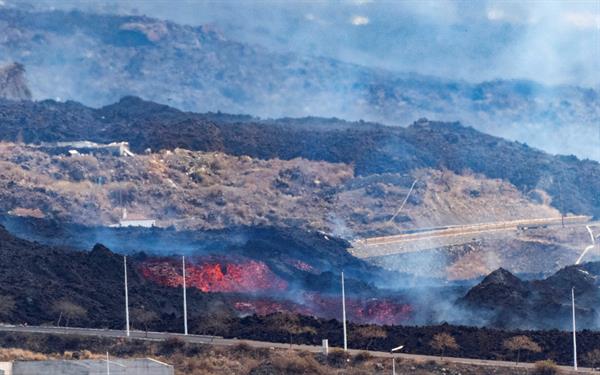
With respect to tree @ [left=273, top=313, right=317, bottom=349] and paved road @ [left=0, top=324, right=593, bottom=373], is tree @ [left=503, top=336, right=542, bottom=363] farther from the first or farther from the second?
tree @ [left=273, top=313, right=317, bottom=349]

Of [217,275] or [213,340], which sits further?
[217,275]

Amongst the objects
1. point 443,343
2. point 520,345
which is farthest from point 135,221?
point 520,345

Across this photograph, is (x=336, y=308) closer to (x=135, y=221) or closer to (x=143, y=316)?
(x=143, y=316)

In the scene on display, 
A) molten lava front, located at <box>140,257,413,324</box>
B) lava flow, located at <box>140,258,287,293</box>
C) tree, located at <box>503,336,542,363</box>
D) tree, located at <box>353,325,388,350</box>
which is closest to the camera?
tree, located at <box>503,336,542,363</box>

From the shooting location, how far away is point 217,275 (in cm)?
15662

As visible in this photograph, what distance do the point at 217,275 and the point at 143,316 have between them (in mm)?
27670

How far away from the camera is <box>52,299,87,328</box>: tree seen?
127812 mm

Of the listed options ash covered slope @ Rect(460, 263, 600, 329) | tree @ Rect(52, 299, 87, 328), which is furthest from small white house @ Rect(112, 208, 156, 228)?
tree @ Rect(52, 299, 87, 328)

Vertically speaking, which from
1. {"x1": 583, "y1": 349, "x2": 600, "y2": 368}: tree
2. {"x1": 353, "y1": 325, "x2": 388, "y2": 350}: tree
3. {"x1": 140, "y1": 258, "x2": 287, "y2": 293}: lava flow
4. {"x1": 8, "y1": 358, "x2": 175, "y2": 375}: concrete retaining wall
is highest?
{"x1": 140, "y1": 258, "x2": 287, "y2": 293}: lava flow

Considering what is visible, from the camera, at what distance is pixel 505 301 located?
13662cm

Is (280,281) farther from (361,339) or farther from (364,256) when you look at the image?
(361,339)

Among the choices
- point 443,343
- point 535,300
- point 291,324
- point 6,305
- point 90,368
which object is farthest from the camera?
point 535,300

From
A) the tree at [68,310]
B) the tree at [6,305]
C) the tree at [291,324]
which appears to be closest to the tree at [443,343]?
the tree at [291,324]

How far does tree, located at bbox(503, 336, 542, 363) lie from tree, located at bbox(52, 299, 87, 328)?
29.4m
